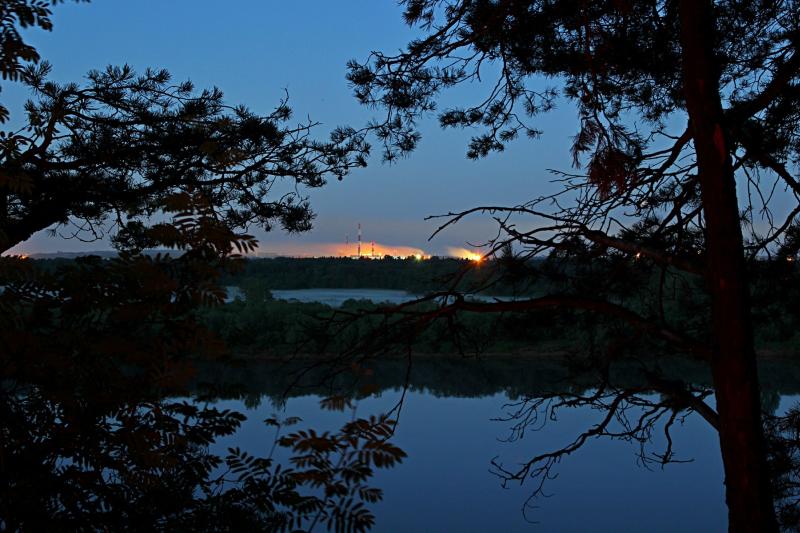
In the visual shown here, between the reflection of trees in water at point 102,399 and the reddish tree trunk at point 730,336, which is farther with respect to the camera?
the reddish tree trunk at point 730,336

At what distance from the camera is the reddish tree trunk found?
2.62 meters

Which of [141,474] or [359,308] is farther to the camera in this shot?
[359,308]

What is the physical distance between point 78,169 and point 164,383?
3.12 meters

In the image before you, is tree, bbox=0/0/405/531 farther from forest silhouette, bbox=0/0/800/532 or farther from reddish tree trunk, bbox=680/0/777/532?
reddish tree trunk, bbox=680/0/777/532

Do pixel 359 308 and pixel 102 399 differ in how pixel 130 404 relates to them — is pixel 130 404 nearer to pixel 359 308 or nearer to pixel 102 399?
pixel 102 399

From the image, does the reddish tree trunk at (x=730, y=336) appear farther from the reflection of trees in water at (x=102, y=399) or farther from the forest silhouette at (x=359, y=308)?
the reflection of trees in water at (x=102, y=399)

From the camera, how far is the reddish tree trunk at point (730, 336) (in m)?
2.62

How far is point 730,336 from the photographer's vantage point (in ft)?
8.73

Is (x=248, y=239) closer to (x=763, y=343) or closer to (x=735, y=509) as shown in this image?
(x=735, y=509)

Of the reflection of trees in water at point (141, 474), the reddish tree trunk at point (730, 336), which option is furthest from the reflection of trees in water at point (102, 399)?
the reddish tree trunk at point (730, 336)

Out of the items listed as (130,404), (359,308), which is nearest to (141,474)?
(130,404)

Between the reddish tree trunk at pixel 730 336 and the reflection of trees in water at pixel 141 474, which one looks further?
the reddish tree trunk at pixel 730 336

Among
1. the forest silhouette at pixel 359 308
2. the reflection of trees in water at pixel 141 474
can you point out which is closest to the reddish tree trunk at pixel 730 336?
the forest silhouette at pixel 359 308

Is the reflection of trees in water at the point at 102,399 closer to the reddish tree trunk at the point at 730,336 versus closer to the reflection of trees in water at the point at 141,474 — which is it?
the reflection of trees in water at the point at 141,474
